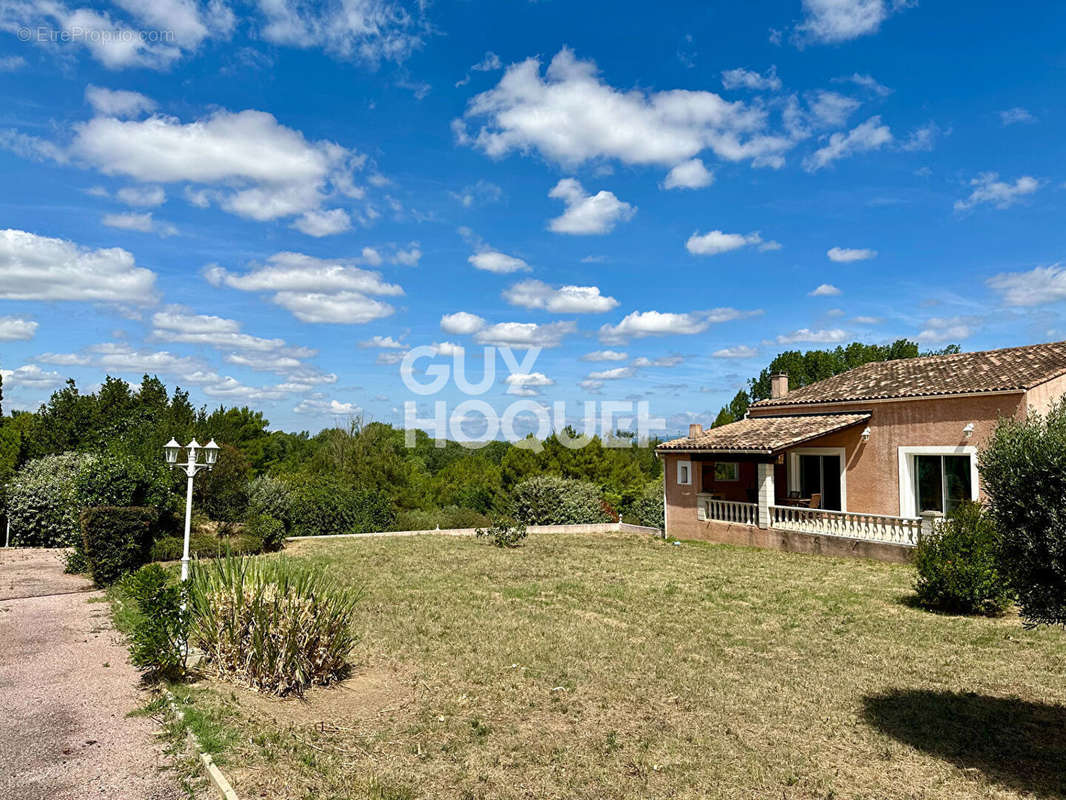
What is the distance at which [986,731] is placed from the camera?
644 cm

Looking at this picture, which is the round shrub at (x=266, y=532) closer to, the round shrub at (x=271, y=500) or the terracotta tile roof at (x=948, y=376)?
the round shrub at (x=271, y=500)

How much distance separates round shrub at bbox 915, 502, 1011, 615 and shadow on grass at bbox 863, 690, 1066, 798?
4.37 meters

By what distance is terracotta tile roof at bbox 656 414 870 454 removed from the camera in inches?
752

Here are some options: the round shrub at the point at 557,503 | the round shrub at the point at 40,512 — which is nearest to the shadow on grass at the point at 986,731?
the round shrub at the point at 40,512

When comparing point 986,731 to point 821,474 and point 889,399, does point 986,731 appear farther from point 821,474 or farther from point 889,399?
point 821,474

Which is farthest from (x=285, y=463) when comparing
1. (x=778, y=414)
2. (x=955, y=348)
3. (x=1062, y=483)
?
(x=1062, y=483)

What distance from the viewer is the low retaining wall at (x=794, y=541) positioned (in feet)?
55.8

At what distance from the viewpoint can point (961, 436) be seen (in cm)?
1712

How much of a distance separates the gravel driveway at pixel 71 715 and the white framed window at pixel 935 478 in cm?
1795

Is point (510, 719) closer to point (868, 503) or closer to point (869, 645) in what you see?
point (869, 645)

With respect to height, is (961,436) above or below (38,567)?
above

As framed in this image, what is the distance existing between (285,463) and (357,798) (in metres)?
48.9

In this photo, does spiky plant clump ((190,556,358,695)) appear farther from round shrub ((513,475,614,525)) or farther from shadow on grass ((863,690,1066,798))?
round shrub ((513,475,614,525))

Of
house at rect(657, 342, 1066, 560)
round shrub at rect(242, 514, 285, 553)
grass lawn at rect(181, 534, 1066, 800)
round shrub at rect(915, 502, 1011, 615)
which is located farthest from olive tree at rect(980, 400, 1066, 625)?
round shrub at rect(242, 514, 285, 553)
